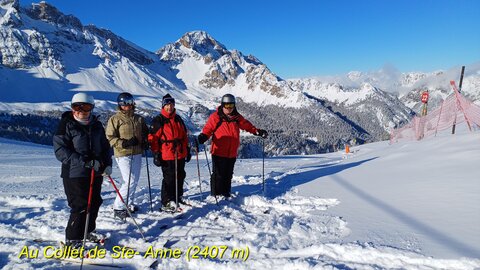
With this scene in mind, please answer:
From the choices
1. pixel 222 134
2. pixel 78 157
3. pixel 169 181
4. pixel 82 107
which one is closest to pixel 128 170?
pixel 169 181

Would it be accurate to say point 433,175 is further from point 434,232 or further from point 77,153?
point 77,153

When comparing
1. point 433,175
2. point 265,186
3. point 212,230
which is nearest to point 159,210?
point 212,230

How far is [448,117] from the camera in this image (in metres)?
17.4

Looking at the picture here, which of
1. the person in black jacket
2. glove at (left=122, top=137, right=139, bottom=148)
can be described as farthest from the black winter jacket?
glove at (left=122, top=137, right=139, bottom=148)

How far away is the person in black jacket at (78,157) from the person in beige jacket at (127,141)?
1166 mm

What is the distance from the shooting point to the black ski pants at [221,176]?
7961 mm

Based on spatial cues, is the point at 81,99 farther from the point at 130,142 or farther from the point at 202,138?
the point at 202,138

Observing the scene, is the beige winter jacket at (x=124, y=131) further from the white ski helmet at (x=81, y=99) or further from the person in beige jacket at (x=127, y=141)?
the white ski helmet at (x=81, y=99)

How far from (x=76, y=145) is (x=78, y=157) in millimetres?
248

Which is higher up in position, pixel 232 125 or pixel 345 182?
pixel 232 125

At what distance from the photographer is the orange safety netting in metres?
15.2

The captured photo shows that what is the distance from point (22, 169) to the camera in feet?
41.5

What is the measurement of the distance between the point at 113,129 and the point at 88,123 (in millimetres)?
1442

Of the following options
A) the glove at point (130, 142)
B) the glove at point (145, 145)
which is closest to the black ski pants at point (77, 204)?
the glove at point (130, 142)
